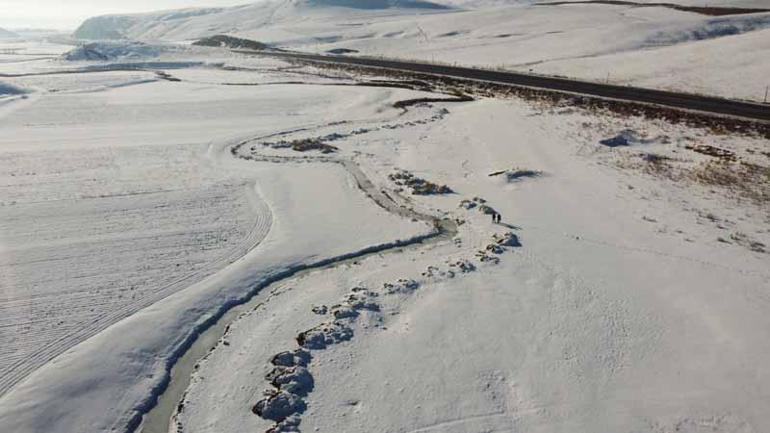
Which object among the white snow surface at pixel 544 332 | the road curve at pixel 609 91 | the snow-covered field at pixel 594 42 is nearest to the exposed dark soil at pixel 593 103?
the road curve at pixel 609 91

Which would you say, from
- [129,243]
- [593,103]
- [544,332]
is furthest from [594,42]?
[129,243]

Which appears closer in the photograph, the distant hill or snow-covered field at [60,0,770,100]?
snow-covered field at [60,0,770,100]

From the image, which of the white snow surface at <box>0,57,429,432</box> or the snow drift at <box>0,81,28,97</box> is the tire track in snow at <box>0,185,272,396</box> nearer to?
the white snow surface at <box>0,57,429,432</box>

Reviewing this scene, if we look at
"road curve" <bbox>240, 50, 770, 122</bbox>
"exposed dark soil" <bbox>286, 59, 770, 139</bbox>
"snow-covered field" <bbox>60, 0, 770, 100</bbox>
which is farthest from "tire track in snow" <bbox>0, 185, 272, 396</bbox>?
"snow-covered field" <bbox>60, 0, 770, 100</bbox>

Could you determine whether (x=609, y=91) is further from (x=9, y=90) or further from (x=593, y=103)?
(x=9, y=90)

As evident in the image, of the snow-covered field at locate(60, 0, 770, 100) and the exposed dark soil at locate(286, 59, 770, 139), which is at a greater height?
the snow-covered field at locate(60, 0, 770, 100)

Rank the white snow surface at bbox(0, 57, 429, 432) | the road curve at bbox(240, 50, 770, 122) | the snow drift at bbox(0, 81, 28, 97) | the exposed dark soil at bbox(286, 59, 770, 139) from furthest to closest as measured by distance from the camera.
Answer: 1. the snow drift at bbox(0, 81, 28, 97)
2. the road curve at bbox(240, 50, 770, 122)
3. the exposed dark soil at bbox(286, 59, 770, 139)
4. the white snow surface at bbox(0, 57, 429, 432)
